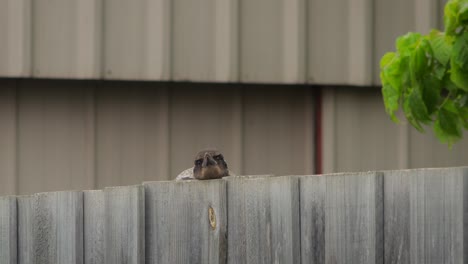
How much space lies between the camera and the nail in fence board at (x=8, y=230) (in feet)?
12.8

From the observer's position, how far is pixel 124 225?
4.00 m

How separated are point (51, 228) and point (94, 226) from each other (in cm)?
18

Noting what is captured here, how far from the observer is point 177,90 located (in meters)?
6.93

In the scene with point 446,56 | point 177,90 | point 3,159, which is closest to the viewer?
point 446,56

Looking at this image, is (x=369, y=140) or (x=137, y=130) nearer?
(x=137, y=130)

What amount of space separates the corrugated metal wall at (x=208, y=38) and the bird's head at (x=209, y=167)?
87 cm

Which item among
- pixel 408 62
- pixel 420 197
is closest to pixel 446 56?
pixel 408 62

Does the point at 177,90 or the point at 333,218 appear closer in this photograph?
the point at 333,218

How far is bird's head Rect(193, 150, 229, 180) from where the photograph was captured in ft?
19.0

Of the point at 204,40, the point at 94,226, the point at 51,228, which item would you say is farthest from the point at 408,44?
the point at 204,40

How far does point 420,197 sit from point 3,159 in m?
3.56

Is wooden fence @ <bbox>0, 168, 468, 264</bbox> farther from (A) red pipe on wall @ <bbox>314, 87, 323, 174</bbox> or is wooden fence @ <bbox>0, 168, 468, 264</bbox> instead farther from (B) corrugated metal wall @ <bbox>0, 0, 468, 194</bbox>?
(A) red pipe on wall @ <bbox>314, 87, 323, 174</bbox>

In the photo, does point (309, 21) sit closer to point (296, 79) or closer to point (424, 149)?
point (296, 79)

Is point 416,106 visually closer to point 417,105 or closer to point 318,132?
point 417,105
